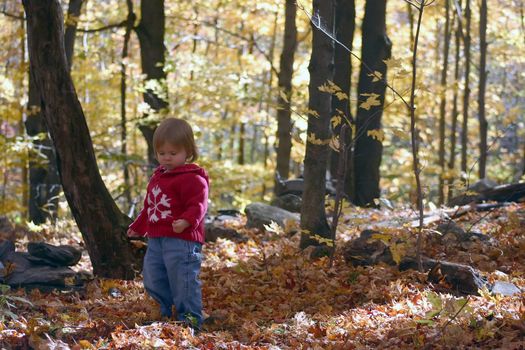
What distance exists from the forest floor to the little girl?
10.0 inches

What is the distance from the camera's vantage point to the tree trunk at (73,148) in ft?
20.5

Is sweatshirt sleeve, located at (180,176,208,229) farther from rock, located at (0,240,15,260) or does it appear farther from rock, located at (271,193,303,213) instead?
rock, located at (271,193,303,213)

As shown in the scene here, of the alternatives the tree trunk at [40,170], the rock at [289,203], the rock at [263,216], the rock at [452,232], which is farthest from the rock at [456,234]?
the tree trunk at [40,170]

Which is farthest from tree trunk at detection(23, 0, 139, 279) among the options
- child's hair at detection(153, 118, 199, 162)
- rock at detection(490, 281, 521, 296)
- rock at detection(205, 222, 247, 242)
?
rock at detection(490, 281, 521, 296)

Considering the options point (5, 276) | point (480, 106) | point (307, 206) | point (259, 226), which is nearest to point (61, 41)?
point (5, 276)

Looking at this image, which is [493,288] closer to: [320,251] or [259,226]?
[320,251]

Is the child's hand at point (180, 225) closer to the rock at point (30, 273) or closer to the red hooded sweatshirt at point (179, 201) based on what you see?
the red hooded sweatshirt at point (179, 201)

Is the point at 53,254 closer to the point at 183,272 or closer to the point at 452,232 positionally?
the point at 183,272

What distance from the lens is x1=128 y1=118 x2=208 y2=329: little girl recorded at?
4.99 meters

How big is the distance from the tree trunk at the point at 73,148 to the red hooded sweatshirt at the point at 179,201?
162 centimetres

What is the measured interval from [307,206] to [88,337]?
127 inches

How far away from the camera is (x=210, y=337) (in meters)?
4.57

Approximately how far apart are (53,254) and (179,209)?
2.43 metres

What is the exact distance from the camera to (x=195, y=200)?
16.2 ft
